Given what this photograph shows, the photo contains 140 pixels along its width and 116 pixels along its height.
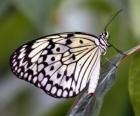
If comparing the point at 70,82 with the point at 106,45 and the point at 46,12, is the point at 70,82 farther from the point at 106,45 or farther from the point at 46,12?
the point at 46,12

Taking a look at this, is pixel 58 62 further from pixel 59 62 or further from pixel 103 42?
pixel 103 42

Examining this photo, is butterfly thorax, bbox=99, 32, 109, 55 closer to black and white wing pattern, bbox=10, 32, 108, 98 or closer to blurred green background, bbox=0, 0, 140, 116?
black and white wing pattern, bbox=10, 32, 108, 98

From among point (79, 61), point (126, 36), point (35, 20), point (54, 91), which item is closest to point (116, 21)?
point (126, 36)

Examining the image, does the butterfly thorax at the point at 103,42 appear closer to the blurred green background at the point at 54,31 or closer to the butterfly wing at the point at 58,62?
the butterfly wing at the point at 58,62

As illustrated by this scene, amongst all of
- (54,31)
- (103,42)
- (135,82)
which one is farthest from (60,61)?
(54,31)

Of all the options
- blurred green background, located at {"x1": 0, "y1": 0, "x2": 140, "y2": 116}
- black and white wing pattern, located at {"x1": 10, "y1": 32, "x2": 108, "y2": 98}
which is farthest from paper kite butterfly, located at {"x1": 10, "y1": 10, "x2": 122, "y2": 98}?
blurred green background, located at {"x1": 0, "y1": 0, "x2": 140, "y2": 116}

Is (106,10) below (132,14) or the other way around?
the other way around

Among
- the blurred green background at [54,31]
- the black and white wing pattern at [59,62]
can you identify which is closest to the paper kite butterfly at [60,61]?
the black and white wing pattern at [59,62]
